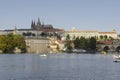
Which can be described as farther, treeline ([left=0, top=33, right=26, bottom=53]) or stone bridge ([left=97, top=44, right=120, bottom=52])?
stone bridge ([left=97, top=44, right=120, bottom=52])

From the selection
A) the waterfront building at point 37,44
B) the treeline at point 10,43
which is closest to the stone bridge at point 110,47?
the waterfront building at point 37,44

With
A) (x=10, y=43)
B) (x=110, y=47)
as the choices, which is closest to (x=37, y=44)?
(x=10, y=43)

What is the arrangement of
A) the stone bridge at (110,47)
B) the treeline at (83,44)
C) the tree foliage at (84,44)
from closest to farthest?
the tree foliage at (84,44) < the treeline at (83,44) < the stone bridge at (110,47)

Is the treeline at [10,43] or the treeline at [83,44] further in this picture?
the treeline at [83,44]

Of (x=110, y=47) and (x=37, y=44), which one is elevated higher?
(x=37, y=44)

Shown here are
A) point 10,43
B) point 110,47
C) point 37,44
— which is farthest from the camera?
Answer: point 110,47

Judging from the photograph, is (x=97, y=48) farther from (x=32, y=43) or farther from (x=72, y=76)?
(x=72, y=76)

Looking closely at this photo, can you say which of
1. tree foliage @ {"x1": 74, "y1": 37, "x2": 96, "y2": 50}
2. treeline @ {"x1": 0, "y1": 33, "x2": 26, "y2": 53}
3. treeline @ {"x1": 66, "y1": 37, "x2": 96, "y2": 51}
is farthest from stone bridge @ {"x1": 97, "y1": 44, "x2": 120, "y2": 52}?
treeline @ {"x1": 0, "y1": 33, "x2": 26, "y2": 53}

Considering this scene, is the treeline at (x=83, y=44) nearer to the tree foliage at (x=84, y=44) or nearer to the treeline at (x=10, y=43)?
the tree foliage at (x=84, y=44)

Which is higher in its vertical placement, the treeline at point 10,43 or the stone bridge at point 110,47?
the treeline at point 10,43

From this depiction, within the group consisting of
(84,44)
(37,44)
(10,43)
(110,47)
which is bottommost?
(110,47)

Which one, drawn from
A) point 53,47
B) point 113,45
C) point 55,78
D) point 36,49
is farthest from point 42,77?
point 113,45

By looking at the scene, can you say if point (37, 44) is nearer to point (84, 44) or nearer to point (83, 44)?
point (83, 44)

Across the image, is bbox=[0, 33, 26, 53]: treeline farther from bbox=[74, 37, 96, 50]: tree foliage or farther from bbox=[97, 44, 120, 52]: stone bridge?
bbox=[97, 44, 120, 52]: stone bridge
